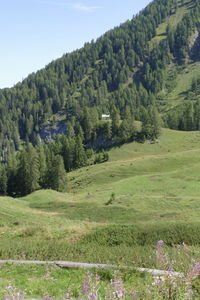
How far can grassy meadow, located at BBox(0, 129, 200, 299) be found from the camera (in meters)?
14.4

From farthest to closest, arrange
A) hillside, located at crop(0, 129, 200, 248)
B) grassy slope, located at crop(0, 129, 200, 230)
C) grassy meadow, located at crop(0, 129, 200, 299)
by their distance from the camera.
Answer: grassy slope, located at crop(0, 129, 200, 230) → hillside, located at crop(0, 129, 200, 248) → grassy meadow, located at crop(0, 129, 200, 299)

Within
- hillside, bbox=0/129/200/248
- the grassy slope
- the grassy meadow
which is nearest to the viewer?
the grassy meadow

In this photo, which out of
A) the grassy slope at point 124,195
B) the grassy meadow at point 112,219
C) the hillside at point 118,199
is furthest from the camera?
the grassy slope at point 124,195

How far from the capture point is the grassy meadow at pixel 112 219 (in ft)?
47.2

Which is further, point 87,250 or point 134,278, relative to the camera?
point 87,250

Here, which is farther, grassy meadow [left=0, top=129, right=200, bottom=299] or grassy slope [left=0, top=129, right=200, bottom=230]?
grassy slope [left=0, top=129, right=200, bottom=230]

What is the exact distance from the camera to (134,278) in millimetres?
11664

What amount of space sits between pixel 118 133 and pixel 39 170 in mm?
38141

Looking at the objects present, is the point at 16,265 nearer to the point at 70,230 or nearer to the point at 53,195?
the point at 70,230

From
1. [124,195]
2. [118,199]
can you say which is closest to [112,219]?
[118,199]

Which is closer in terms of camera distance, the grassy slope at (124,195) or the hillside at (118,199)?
the hillside at (118,199)

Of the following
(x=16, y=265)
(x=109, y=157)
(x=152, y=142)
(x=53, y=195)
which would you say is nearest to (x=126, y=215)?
(x=53, y=195)

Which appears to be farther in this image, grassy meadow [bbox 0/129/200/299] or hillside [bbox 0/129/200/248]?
hillside [bbox 0/129/200/248]

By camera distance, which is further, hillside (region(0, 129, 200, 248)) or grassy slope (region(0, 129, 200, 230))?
grassy slope (region(0, 129, 200, 230))
